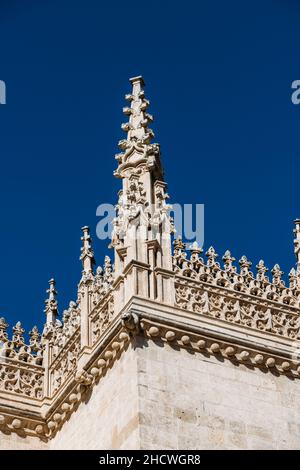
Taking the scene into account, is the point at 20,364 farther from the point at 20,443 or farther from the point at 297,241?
the point at 297,241

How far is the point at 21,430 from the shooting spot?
67.1ft

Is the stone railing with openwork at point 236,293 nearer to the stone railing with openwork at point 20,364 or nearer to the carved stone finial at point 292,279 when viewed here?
the carved stone finial at point 292,279

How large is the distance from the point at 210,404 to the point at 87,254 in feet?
13.4

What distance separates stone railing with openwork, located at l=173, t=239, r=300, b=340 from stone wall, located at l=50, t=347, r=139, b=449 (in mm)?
1420

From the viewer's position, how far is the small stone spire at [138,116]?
70.1 feet

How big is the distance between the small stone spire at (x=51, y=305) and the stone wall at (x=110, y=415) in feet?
8.60

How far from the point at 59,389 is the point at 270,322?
10.9 ft

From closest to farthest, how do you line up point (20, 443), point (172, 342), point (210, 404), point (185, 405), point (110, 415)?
1. point (185, 405)
2. point (210, 404)
3. point (110, 415)
4. point (172, 342)
5. point (20, 443)

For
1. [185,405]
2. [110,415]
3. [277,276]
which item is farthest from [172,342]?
[277,276]

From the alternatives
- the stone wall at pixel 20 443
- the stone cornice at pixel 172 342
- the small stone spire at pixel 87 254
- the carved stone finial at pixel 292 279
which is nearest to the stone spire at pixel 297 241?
the carved stone finial at pixel 292 279

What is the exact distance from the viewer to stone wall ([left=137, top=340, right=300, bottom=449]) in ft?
58.4

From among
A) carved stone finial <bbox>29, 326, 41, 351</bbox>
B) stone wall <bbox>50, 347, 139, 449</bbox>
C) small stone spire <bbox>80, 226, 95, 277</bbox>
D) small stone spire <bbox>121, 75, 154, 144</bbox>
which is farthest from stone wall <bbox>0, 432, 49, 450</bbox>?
small stone spire <bbox>121, 75, 154, 144</bbox>

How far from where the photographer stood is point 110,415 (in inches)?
728
